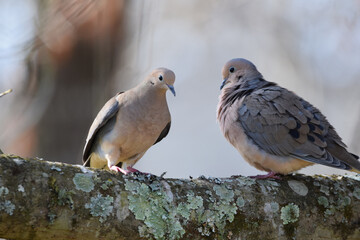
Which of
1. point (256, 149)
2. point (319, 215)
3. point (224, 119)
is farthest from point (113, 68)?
point (319, 215)

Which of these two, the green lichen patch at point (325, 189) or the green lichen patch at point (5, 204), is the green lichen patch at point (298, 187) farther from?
the green lichen patch at point (5, 204)

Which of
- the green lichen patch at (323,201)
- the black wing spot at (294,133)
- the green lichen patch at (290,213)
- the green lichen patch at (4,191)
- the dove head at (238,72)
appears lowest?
the green lichen patch at (4,191)

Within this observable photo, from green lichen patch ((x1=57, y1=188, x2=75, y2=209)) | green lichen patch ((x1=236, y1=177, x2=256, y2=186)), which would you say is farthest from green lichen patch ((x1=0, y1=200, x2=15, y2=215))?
green lichen patch ((x1=236, y1=177, x2=256, y2=186))

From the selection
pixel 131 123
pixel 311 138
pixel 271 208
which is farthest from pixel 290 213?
pixel 131 123

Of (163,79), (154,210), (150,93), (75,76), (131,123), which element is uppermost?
(75,76)

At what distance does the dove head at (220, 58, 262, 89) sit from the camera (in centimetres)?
420

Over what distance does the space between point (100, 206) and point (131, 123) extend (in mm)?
1535

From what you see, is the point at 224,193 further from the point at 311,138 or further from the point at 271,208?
the point at 311,138

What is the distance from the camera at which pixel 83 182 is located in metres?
2.24

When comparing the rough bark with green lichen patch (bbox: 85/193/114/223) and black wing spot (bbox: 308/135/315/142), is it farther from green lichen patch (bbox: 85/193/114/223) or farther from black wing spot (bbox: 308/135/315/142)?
black wing spot (bbox: 308/135/315/142)

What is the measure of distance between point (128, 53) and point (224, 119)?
4.43ft

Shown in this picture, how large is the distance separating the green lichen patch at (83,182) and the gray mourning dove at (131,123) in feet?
4.55

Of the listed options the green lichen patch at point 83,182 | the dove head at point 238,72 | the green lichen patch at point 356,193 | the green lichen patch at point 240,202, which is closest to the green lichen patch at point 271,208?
the green lichen patch at point 240,202

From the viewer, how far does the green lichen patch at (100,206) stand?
2.18 m
